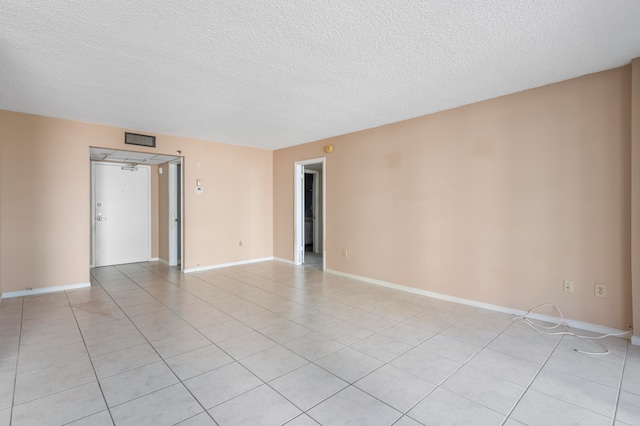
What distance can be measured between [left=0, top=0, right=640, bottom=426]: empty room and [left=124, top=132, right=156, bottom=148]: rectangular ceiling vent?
23mm

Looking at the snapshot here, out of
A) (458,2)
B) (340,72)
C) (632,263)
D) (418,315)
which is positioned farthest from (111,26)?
(632,263)

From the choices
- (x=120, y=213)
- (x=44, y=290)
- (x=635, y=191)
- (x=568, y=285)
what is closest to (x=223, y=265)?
(x=120, y=213)

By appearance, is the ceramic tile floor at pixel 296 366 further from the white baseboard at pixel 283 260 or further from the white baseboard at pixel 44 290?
the white baseboard at pixel 283 260

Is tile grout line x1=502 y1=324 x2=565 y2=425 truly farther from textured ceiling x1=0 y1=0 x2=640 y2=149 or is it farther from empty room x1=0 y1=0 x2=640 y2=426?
textured ceiling x1=0 y1=0 x2=640 y2=149

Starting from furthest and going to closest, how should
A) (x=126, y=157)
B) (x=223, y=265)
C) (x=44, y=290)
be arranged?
(x=223, y=265)
(x=126, y=157)
(x=44, y=290)

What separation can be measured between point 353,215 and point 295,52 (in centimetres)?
301

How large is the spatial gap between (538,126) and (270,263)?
16.1 ft

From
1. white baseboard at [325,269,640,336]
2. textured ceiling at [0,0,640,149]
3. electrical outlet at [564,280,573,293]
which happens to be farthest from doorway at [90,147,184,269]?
electrical outlet at [564,280,573,293]

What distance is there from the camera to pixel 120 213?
6.05 meters

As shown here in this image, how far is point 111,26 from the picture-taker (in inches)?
79.9

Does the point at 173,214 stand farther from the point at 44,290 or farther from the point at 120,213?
the point at 44,290

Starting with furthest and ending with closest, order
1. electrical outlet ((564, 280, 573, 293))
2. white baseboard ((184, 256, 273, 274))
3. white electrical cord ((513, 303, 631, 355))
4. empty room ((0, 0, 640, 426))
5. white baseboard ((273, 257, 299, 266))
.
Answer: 1. white baseboard ((273, 257, 299, 266))
2. white baseboard ((184, 256, 273, 274))
3. electrical outlet ((564, 280, 573, 293))
4. white electrical cord ((513, 303, 631, 355))
5. empty room ((0, 0, 640, 426))

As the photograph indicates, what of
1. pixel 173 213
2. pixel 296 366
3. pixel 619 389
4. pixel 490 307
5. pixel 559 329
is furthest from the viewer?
pixel 173 213

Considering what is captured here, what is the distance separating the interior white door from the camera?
5.80 meters
